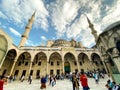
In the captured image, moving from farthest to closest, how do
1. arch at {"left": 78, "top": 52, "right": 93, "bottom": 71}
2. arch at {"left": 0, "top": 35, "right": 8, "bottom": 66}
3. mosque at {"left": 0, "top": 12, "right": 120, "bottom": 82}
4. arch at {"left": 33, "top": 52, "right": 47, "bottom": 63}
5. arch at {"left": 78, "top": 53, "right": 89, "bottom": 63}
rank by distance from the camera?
arch at {"left": 78, "top": 53, "right": 89, "bottom": 63} < arch at {"left": 78, "top": 52, "right": 93, "bottom": 71} < arch at {"left": 33, "top": 52, "right": 47, "bottom": 63} < mosque at {"left": 0, "top": 12, "right": 120, "bottom": 82} < arch at {"left": 0, "top": 35, "right": 8, "bottom": 66}

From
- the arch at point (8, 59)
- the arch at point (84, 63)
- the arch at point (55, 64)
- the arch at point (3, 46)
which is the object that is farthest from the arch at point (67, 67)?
the arch at point (3, 46)

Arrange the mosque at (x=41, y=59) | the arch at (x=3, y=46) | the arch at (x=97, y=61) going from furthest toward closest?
the arch at (x=97, y=61), the mosque at (x=41, y=59), the arch at (x=3, y=46)

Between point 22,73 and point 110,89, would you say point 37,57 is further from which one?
point 110,89

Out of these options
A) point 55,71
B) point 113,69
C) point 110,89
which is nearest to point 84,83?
point 110,89

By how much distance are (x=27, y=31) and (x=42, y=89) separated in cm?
2316

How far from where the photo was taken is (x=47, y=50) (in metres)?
26.2

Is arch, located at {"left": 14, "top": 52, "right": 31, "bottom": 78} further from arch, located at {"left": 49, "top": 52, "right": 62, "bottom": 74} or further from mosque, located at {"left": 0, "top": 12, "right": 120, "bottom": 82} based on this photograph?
arch, located at {"left": 49, "top": 52, "right": 62, "bottom": 74}

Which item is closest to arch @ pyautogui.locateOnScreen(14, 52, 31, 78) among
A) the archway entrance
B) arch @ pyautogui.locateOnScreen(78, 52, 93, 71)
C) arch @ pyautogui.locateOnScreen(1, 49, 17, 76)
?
arch @ pyautogui.locateOnScreen(1, 49, 17, 76)

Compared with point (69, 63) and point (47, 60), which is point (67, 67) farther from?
point (47, 60)

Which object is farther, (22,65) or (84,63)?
(84,63)

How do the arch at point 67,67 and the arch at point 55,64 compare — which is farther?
the arch at point 67,67

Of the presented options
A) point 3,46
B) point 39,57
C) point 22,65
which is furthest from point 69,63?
point 3,46

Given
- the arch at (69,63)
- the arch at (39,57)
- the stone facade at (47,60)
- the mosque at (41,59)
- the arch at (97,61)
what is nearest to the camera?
the mosque at (41,59)

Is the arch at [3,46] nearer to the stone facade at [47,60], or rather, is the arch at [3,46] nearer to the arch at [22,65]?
the stone facade at [47,60]
